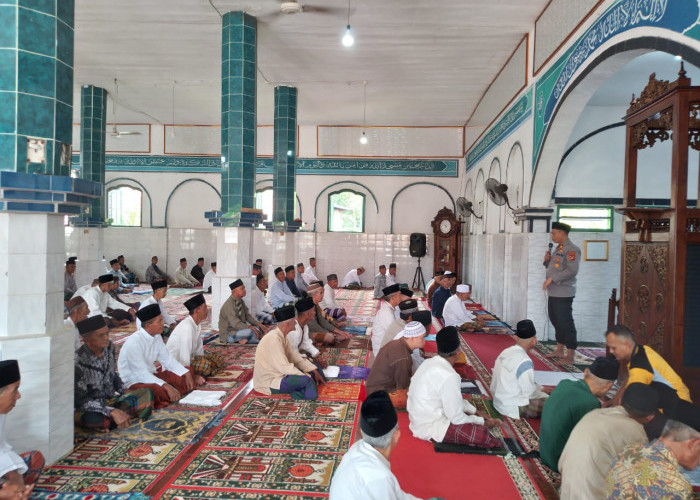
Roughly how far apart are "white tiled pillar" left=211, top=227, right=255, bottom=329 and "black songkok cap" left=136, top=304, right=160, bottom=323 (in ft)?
8.08

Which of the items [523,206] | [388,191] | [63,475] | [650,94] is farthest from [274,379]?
[388,191]

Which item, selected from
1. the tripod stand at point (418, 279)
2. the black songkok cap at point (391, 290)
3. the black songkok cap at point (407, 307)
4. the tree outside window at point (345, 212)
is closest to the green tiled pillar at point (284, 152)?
the tree outside window at point (345, 212)

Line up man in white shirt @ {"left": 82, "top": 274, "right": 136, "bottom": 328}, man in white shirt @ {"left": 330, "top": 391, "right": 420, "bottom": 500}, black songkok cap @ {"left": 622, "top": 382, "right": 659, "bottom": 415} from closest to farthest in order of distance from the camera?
man in white shirt @ {"left": 330, "top": 391, "right": 420, "bottom": 500}, black songkok cap @ {"left": 622, "top": 382, "right": 659, "bottom": 415}, man in white shirt @ {"left": 82, "top": 274, "right": 136, "bottom": 328}

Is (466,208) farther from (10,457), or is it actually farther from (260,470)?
(10,457)

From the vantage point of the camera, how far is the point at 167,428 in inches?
126

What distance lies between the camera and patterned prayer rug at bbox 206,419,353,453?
299 cm

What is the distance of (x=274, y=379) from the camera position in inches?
152

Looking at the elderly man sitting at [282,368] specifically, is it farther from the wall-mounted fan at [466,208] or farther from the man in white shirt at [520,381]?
the wall-mounted fan at [466,208]

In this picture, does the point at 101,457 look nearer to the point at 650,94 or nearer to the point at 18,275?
the point at 18,275

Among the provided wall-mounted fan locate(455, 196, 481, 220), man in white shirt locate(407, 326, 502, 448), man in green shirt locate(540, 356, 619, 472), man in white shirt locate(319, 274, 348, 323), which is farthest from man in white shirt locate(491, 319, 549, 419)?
wall-mounted fan locate(455, 196, 481, 220)

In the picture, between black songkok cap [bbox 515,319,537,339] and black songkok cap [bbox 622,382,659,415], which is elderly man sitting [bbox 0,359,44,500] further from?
black songkok cap [bbox 515,319,537,339]

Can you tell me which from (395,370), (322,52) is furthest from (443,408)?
(322,52)

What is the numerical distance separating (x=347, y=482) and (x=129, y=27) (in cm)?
683

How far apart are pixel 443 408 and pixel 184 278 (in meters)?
9.56
